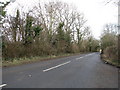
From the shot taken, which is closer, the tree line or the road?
the road

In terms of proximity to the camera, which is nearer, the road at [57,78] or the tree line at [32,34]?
the road at [57,78]

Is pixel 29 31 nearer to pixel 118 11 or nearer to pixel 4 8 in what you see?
pixel 4 8

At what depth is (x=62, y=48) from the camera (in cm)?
4228

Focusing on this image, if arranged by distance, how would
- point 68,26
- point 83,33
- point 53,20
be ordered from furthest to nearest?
1. point 83,33
2. point 68,26
3. point 53,20

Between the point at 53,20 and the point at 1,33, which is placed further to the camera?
the point at 53,20

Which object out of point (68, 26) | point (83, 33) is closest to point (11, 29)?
point (68, 26)

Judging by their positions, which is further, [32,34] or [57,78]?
[32,34]

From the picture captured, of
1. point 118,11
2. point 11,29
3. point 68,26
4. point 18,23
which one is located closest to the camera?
point 118,11

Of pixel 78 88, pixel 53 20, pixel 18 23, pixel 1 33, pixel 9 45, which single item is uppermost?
pixel 53 20

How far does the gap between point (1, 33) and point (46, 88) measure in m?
15.0

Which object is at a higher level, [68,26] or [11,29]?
[68,26]

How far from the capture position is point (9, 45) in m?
20.5

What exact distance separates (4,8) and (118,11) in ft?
40.8

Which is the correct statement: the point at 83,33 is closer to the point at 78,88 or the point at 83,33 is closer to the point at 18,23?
the point at 18,23
